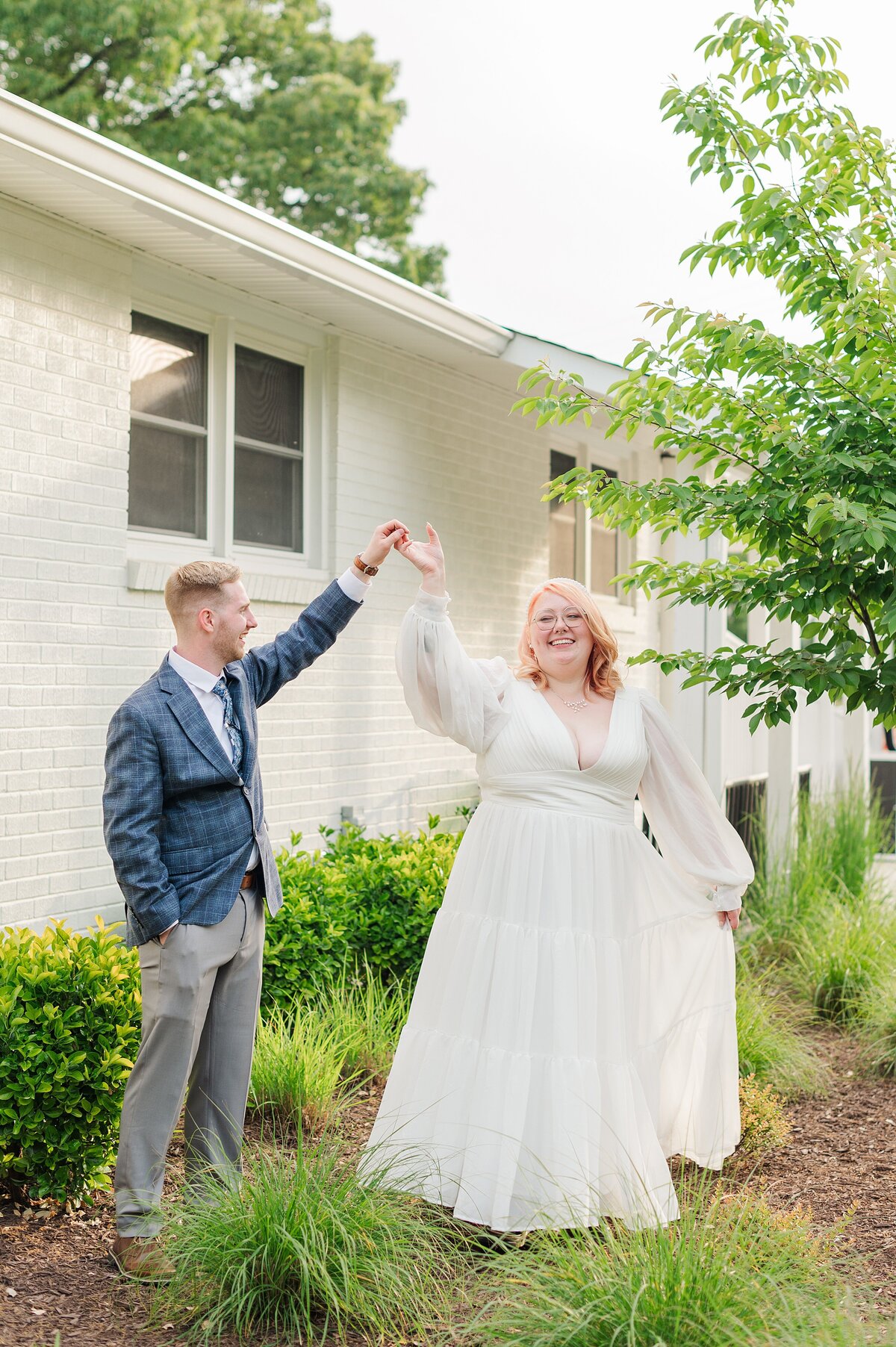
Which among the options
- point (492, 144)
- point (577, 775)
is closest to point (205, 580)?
point (577, 775)

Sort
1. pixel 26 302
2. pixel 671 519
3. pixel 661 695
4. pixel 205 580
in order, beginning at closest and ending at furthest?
pixel 205 580
pixel 671 519
pixel 26 302
pixel 661 695

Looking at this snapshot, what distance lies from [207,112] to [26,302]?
1732 cm

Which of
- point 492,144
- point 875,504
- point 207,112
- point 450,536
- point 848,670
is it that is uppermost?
point 492,144

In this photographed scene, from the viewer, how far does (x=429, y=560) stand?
154 inches

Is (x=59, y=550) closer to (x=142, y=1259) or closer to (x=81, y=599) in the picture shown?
(x=81, y=599)

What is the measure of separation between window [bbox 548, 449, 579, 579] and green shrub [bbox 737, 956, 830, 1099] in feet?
14.3

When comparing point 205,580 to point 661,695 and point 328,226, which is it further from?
point 328,226

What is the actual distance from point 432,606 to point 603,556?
6828 millimetres

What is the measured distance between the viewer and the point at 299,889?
583 centimetres

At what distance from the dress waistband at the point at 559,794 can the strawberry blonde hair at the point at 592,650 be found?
0.34 metres

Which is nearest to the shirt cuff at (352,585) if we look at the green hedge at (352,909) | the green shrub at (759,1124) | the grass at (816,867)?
the green hedge at (352,909)

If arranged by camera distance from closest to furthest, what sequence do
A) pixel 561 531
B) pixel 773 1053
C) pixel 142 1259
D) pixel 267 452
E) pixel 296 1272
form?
1. pixel 296 1272
2. pixel 142 1259
3. pixel 773 1053
4. pixel 267 452
5. pixel 561 531

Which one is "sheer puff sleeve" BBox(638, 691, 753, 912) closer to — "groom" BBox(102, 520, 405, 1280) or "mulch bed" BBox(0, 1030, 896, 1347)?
"mulch bed" BBox(0, 1030, 896, 1347)

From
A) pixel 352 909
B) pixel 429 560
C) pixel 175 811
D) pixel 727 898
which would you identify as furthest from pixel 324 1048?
pixel 429 560
